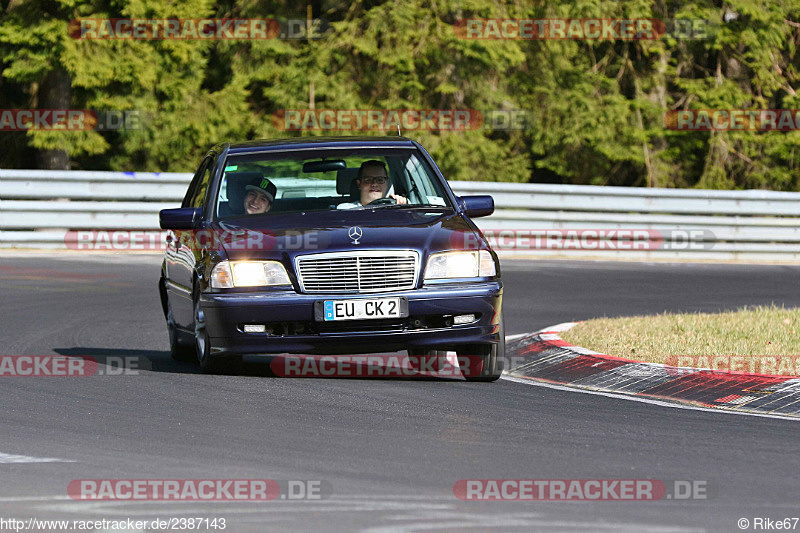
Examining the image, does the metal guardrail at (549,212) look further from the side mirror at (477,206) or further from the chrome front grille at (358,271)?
the chrome front grille at (358,271)

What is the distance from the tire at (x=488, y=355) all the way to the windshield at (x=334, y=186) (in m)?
1.16

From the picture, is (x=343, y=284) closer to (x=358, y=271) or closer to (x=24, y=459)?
(x=358, y=271)

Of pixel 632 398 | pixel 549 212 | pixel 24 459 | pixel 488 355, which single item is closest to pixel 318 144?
pixel 488 355

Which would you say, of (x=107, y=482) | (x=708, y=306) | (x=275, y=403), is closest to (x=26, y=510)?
(x=107, y=482)

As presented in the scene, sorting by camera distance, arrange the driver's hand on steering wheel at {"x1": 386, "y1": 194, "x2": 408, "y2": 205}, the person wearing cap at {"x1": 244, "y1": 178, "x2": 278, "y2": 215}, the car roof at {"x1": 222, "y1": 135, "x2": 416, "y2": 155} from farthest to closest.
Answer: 1. the car roof at {"x1": 222, "y1": 135, "x2": 416, "y2": 155}
2. the driver's hand on steering wheel at {"x1": 386, "y1": 194, "x2": 408, "y2": 205}
3. the person wearing cap at {"x1": 244, "y1": 178, "x2": 278, "y2": 215}

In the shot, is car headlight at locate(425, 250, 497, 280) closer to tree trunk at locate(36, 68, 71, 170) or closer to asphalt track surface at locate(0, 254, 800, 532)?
asphalt track surface at locate(0, 254, 800, 532)

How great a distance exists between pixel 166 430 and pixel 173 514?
6.33 ft

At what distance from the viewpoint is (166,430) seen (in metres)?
7.47

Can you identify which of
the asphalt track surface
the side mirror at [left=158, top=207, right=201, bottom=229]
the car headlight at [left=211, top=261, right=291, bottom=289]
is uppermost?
the side mirror at [left=158, top=207, right=201, bottom=229]

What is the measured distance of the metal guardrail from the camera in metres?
20.5

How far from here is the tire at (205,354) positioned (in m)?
9.38

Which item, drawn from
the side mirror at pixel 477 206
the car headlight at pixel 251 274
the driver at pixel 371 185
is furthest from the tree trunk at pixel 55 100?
the car headlight at pixel 251 274

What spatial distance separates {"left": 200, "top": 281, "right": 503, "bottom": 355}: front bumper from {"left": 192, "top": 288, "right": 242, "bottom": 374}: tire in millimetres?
215

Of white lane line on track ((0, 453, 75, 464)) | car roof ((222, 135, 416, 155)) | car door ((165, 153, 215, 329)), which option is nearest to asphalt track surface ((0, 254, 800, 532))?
white lane line on track ((0, 453, 75, 464))
